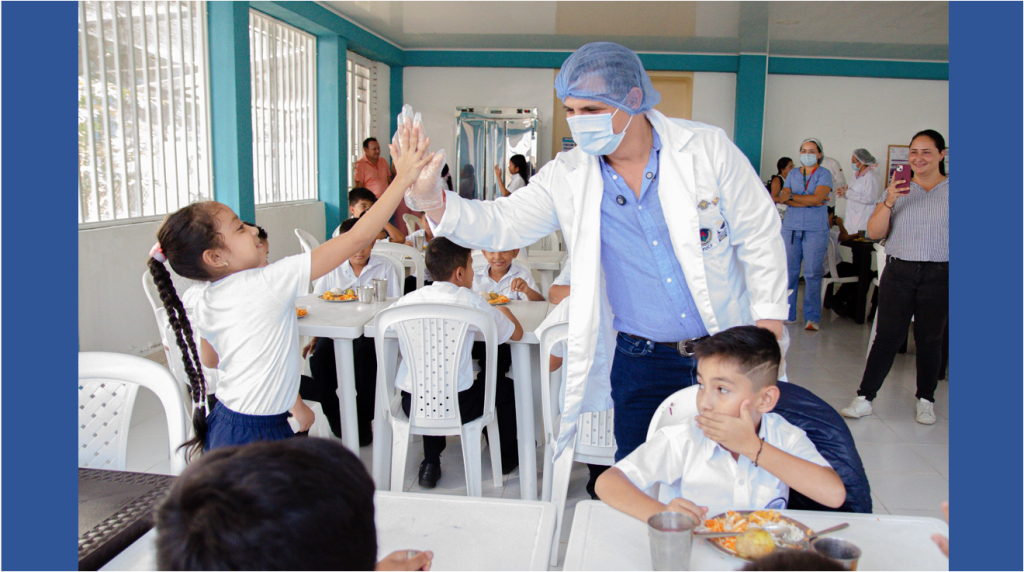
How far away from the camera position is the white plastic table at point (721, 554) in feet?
3.78

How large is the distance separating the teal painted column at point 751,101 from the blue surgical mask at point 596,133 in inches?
354

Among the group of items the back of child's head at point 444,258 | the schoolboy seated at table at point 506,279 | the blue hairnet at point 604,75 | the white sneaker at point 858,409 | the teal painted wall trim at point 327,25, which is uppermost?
the teal painted wall trim at point 327,25

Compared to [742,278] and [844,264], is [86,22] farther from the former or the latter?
[844,264]

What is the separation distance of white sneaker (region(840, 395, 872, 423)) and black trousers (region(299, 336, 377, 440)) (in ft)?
8.96

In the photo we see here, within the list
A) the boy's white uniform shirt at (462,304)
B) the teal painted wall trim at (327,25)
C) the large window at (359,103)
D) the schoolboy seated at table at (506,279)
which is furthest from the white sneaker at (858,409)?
the large window at (359,103)

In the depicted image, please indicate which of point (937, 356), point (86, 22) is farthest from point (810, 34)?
point (86, 22)

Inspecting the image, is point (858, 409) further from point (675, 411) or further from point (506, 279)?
point (675, 411)

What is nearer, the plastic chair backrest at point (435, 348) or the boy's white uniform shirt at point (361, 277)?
the plastic chair backrest at point (435, 348)

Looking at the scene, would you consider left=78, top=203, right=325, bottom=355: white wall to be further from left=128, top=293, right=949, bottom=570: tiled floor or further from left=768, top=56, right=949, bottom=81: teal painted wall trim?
left=768, top=56, right=949, bottom=81: teal painted wall trim

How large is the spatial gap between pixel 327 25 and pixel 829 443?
7.55 metres

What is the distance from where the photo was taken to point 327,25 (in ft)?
25.4

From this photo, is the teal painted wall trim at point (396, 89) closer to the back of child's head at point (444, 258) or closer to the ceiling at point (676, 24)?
the ceiling at point (676, 24)

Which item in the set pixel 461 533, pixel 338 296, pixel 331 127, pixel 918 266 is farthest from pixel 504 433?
pixel 331 127

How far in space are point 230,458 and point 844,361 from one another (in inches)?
215
